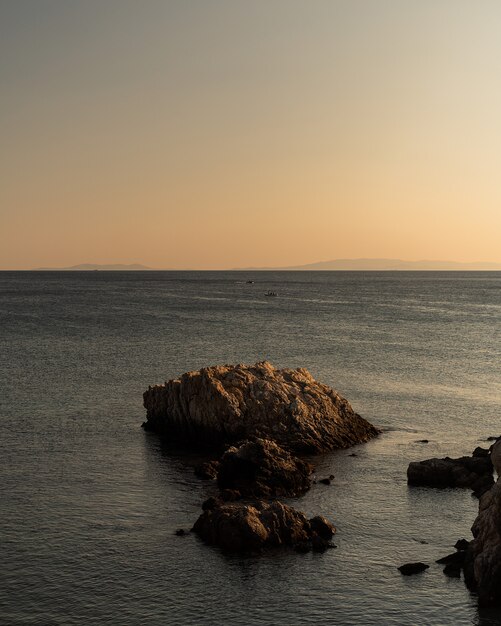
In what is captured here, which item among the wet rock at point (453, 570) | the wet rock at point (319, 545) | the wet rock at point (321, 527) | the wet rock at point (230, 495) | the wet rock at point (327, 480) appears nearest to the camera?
the wet rock at point (453, 570)

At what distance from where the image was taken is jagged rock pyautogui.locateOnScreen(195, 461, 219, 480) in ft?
158

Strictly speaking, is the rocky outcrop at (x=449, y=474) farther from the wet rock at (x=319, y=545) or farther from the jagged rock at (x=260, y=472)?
the wet rock at (x=319, y=545)

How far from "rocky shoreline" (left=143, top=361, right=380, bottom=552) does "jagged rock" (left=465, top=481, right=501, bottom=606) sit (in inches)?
359

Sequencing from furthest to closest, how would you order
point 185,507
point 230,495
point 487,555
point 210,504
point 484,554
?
point 230,495, point 185,507, point 210,504, point 484,554, point 487,555

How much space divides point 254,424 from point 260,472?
32.1ft

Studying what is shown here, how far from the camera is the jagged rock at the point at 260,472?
1772 inches

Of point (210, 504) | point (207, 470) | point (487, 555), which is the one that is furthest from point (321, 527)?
point (207, 470)

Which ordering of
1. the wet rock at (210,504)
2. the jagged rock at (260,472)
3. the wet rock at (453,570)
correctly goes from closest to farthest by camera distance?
the wet rock at (453,570)
the wet rock at (210,504)
the jagged rock at (260,472)

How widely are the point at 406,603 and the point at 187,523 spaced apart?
1283 centimetres

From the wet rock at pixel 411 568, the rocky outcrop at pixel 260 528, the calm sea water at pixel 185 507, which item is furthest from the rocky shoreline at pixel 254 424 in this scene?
the wet rock at pixel 411 568

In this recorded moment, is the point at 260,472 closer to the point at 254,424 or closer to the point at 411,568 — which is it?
the point at 254,424

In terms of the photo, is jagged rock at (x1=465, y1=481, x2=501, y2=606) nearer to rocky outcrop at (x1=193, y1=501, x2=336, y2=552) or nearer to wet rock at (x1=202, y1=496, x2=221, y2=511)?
rocky outcrop at (x1=193, y1=501, x2=336, y2=552)

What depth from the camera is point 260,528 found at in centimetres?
3716

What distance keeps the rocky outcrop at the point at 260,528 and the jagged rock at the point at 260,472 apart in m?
5.91
